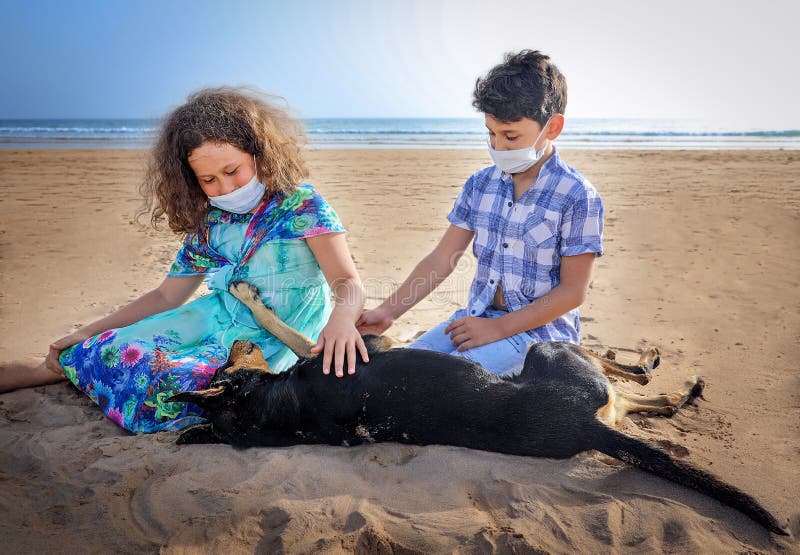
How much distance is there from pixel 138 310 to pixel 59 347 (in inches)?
17.4

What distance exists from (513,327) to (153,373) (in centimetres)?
179

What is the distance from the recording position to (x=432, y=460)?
93.7 inches

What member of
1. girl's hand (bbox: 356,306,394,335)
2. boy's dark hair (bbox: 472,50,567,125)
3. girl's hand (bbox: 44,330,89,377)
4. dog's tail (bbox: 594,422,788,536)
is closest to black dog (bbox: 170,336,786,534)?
dog's tail (bbox: 594,422,788,536)

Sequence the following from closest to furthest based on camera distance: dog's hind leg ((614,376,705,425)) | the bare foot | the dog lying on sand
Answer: the dog lying on sand → dog's hind leg ((614,376,705,425)) → the bare foot

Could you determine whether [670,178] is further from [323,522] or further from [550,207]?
[323,522]

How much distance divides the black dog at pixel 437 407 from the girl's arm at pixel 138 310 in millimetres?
871

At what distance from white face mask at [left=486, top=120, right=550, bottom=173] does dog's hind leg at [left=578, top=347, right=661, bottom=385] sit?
0.94 m

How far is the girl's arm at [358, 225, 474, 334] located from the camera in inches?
119

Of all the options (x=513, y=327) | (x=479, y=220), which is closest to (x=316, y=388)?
(x=513, y=327)

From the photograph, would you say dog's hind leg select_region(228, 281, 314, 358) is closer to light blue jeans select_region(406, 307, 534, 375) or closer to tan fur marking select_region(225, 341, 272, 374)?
tan fur marking select_region(225, 341, 272, 374)

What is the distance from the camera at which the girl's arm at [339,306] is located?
2395 millimetres

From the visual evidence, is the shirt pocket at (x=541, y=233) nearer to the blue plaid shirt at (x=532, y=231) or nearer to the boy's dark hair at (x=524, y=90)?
the blue plaid shirt at (x=532, y=231)

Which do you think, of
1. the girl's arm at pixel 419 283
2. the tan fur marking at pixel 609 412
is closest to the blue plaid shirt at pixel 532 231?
the girl's arm at pixel 419 283

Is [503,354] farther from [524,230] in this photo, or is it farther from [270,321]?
[270,321]
